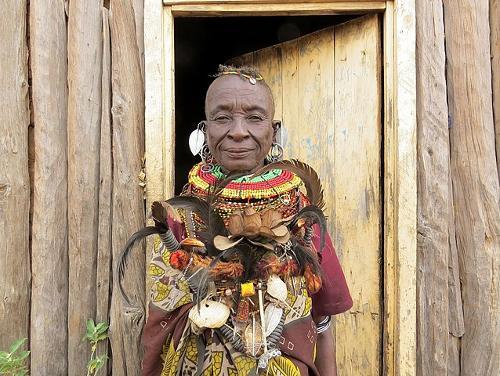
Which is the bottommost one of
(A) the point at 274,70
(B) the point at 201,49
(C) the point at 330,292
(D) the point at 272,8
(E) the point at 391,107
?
(C) the point at 330,292

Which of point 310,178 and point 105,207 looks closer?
point 310,178

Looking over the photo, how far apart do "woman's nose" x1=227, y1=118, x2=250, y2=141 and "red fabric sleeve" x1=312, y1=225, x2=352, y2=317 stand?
43cm

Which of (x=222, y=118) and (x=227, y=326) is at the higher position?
(x=222, y=118)

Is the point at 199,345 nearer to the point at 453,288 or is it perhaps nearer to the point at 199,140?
the point at 199,140

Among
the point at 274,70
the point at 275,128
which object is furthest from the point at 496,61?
the point at 275,128

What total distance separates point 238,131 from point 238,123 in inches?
1.5

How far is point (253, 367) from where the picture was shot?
5.21 ft

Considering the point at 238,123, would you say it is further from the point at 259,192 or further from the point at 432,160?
the point at 432,160

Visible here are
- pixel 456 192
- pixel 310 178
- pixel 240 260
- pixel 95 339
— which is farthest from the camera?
pixel 456 192

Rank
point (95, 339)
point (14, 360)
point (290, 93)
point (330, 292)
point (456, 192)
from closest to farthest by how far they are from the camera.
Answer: point (330, 292) → point (14, 360) → point (95, 339) → point (456, 192) → point (290, 93)

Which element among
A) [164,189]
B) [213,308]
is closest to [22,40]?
[164,189]

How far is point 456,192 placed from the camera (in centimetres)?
255

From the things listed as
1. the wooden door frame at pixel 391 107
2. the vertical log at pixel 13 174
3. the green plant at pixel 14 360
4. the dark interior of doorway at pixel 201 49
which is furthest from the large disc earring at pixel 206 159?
the dark interior of doorway at pixel 201 49

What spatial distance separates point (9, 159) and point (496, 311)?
8.00ft
